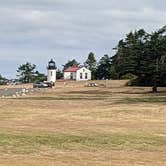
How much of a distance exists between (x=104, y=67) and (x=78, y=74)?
7345mm

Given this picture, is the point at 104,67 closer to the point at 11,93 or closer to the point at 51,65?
the point at 51,65

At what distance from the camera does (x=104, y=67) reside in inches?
6373

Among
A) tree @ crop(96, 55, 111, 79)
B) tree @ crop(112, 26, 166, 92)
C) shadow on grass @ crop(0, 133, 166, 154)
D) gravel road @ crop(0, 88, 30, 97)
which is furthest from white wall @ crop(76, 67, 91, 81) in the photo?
shadow on grass @ crop(0, 133, 166, 154)

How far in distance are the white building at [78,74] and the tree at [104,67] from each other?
350 centimetres

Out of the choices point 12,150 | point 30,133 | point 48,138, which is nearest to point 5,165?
point 12,150

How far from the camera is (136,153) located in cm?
1588

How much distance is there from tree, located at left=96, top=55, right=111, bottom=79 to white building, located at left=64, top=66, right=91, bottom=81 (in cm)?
350

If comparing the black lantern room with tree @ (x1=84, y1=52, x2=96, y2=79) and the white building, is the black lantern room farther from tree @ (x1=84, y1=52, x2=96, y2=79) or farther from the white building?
tree @ (x1=84, y1=52, x2=96, y2=79)

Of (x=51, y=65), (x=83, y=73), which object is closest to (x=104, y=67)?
(x=83, y=73)

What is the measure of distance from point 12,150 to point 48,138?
3.12 metres

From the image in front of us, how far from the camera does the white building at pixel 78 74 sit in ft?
518

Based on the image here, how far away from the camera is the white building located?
157750 mm

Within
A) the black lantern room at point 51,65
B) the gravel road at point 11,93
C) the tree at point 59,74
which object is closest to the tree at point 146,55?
the gravel road at point 11,93

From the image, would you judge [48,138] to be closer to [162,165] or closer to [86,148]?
[86,148]
